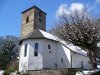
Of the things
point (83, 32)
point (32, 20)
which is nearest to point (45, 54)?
point (83, 32)

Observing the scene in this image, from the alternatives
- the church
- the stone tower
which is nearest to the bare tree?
the church

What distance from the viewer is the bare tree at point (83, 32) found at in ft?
91.1

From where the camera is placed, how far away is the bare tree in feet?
91.1

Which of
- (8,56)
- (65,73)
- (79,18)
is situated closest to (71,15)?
(79,18)

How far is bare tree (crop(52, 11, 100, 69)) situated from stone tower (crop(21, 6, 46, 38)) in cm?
2962

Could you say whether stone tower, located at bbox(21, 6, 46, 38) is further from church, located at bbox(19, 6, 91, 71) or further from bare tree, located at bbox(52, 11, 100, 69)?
bare tree, located at bbox(52, 11, 100, 69)

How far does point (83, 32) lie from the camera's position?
28.0 meters

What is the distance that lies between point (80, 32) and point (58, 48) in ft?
43.7

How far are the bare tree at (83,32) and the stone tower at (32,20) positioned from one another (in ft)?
97.2

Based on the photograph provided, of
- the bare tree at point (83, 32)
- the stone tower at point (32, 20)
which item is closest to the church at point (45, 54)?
the bare tree at point (83, 32)

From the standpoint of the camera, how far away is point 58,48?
1610 inches

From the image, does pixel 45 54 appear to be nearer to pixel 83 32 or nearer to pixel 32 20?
pixel 83 32

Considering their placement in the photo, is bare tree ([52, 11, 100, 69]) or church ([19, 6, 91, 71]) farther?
church ([19, 6, 91, 71])

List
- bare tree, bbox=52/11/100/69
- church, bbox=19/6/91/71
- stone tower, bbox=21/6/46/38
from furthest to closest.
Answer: stone tower, bbox=21/6/46/38 < church, bbox=19/6/91/71 < bare tree, bbox=52/11/100/69
